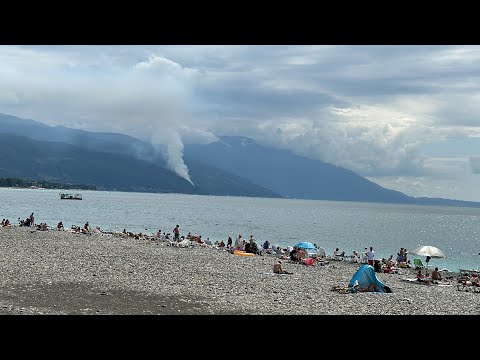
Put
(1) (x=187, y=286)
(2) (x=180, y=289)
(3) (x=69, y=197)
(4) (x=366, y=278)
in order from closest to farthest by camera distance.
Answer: (2) (x=180, y=289) → (1) (x=187, y=286) → (4) (x=366, y=278) → (3) (x=69, y=197)

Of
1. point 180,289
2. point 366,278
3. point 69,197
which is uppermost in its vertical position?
point 69,197

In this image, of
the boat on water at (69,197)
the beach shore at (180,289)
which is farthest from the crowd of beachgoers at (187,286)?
the boat on water at (69,197)

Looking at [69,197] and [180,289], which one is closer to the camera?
[180,289]

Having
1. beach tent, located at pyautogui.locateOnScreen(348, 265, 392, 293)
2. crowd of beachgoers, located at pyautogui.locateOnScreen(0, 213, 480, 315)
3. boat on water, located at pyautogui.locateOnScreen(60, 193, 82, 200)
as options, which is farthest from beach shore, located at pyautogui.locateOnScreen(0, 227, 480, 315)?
boat on water, located at pyautogui.locateOnScreen(60, 193, 82, 200)

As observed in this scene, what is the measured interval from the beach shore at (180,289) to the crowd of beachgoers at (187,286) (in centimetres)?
3

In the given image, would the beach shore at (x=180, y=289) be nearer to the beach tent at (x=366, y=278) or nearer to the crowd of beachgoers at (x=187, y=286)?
the crowd of beachgoers at (x=187, y=286)

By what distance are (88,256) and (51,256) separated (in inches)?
65.4

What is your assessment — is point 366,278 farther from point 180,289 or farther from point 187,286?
point 180,289

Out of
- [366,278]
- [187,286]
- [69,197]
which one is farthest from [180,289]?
[69,197]

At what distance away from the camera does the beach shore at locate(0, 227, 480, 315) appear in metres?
12.3

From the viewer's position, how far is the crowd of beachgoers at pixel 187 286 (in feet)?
40.9

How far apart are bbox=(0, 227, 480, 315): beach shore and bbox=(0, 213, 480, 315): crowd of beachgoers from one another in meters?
0.03

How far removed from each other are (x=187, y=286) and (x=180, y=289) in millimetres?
849

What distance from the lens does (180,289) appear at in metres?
15.7
